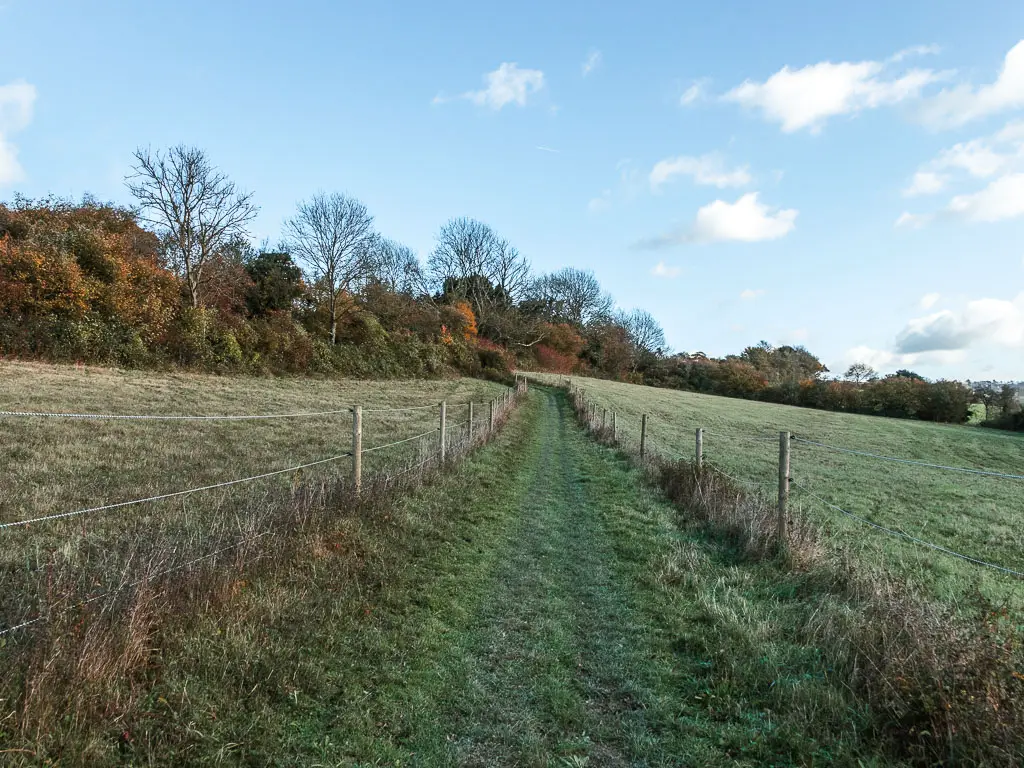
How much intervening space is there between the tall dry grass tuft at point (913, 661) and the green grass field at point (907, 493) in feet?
4.48

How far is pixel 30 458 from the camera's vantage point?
9.61 m

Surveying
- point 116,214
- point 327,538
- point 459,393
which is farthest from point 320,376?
point 327,538

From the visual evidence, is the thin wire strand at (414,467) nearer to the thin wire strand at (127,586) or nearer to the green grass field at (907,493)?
the thin wire strand at (127,586)

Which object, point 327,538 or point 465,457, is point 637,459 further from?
point 327,538

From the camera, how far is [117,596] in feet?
12.0

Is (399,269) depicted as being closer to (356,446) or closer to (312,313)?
(312,313)

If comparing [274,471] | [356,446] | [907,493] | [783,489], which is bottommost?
[907,493]

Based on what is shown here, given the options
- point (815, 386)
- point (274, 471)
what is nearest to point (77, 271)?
point (274, 471)

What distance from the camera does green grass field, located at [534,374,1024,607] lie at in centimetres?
820

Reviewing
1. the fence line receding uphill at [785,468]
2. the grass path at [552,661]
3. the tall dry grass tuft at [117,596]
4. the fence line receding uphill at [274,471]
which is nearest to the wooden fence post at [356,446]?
the fence line receding uphill at [274,471]

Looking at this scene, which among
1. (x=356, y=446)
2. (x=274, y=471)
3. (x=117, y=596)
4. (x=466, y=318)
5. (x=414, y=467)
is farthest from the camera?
(x=466, y=318)

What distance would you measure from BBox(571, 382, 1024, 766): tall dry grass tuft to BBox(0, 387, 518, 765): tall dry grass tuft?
13.7 ft

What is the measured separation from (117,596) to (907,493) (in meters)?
18.9

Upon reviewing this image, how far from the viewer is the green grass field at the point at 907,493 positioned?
323 inches
